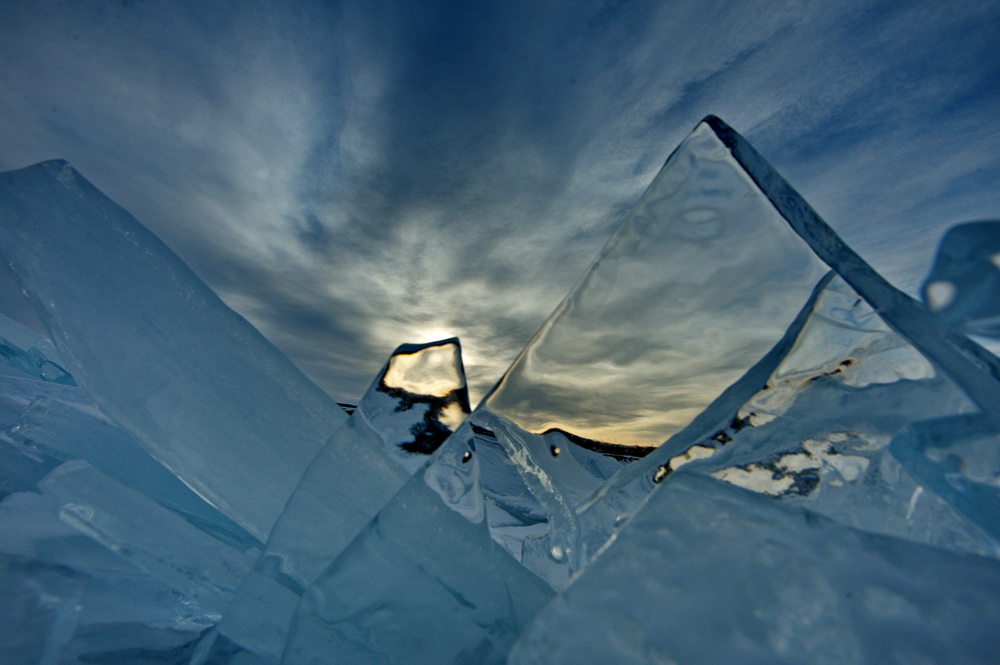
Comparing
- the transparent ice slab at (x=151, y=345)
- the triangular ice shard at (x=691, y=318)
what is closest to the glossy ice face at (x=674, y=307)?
the triangular ice shard at (x=691, y=318)

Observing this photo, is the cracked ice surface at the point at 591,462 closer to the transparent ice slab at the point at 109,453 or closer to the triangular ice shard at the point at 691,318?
the triangular ice shard at the point at 691,318

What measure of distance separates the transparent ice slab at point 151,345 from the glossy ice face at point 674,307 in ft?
3.48

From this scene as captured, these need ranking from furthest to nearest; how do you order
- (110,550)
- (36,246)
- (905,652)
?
(36,246), (110,550), (905,652)

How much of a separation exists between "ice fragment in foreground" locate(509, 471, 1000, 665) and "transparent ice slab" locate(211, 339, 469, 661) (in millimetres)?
692

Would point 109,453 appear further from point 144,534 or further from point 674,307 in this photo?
point 674,307

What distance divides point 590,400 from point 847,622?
73 centimetres

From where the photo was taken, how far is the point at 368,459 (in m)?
1.34

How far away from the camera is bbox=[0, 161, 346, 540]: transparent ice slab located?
5.00ft

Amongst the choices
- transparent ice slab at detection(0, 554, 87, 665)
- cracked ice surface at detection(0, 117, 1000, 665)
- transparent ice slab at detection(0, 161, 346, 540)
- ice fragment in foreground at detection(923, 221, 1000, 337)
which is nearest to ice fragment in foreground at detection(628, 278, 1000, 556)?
cracked ice surface at detection(0, 117, 1000, 665)

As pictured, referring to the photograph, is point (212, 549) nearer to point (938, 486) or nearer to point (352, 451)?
point (352, 451)

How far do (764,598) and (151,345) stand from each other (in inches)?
82.0

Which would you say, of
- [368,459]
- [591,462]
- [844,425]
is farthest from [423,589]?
[844,425]

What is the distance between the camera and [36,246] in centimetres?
155

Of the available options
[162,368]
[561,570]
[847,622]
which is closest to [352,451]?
[162,368]
